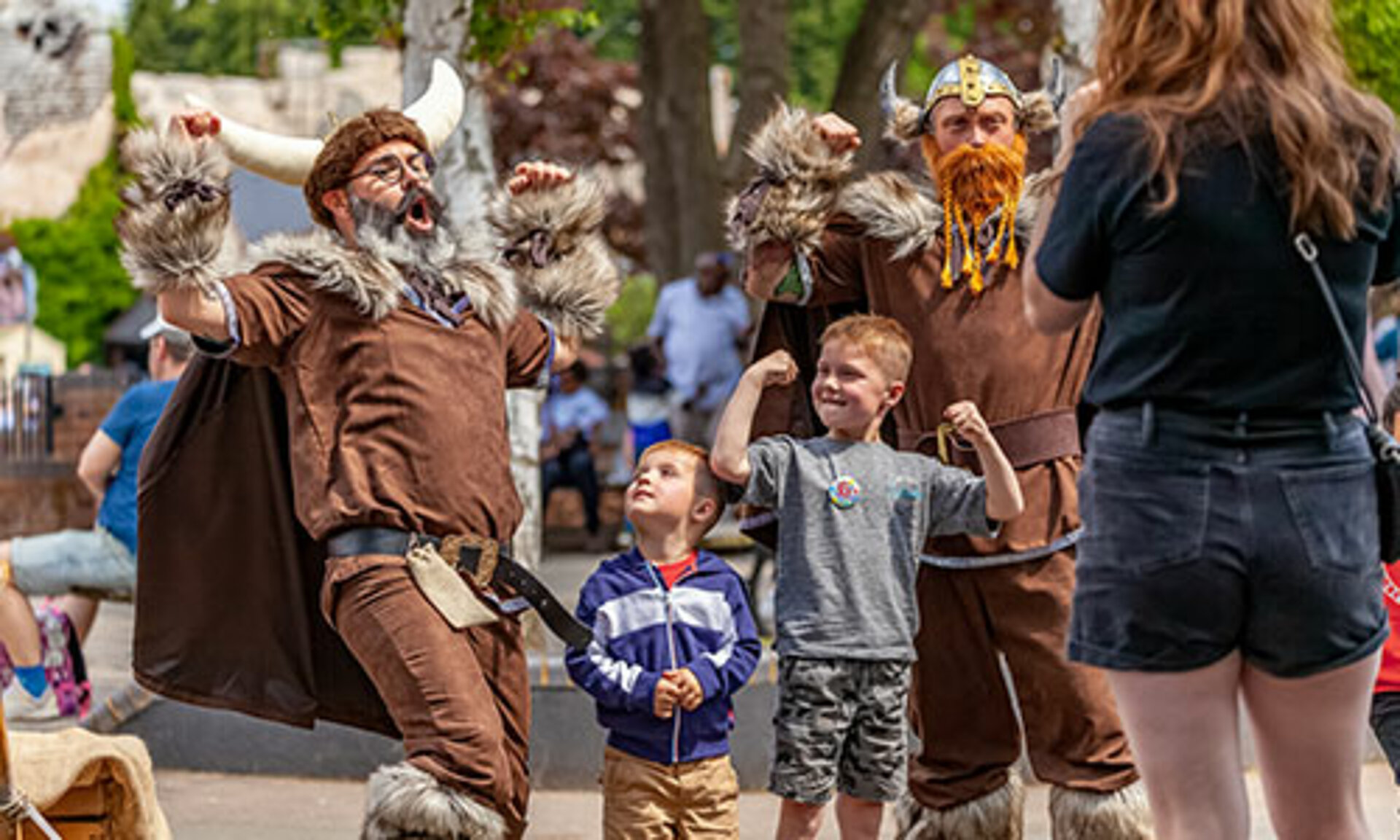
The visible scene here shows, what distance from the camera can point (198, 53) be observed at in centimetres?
4600

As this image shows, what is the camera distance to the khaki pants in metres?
4.96

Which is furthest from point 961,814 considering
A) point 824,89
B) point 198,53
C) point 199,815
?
point 198,53

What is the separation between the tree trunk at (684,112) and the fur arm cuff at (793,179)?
10.5 metres

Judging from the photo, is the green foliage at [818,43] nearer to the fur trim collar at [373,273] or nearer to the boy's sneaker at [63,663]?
the boy's sneaker at [63,663]

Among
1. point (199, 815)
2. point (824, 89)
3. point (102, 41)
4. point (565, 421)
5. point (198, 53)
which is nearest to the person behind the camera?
point (199, 815)

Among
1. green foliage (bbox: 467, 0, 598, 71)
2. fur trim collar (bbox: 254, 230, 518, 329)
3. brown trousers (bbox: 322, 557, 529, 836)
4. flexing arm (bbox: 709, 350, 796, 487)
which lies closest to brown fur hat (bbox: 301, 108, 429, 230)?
fur trim collar (bbox: 254, 230, 518, 329)

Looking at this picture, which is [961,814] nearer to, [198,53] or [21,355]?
[21,355]

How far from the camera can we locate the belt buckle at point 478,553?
16.4ft

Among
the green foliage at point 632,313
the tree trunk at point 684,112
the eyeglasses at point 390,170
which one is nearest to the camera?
the eyeglasses at point 390,170

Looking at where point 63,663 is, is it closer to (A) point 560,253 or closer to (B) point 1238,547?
(A) point 560,253

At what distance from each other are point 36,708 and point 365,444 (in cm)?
324

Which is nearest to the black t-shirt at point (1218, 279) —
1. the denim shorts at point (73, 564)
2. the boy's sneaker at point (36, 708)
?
the boy's sneaker at point (36, 708)

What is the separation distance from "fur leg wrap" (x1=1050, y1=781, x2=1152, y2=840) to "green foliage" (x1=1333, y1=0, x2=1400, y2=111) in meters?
6.39

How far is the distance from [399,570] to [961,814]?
147 centimetres
